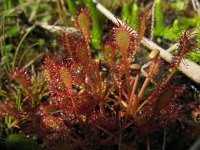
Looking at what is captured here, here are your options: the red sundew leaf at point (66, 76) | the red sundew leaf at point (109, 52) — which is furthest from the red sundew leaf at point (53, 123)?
the red sundew leaf at point (109, 52)

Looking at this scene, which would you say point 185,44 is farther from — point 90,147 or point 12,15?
point 12,15

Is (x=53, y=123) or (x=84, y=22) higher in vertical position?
(x=84, y=22)

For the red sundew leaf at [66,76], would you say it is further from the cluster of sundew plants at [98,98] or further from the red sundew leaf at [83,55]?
the red sundew leaf at [83,55]

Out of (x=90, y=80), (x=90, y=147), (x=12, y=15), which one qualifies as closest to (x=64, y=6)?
(x=12, y=15)

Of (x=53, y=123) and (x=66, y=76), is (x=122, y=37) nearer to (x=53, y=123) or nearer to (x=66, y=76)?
(x=66, y=76)

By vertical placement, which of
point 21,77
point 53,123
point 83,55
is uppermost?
point 83,55

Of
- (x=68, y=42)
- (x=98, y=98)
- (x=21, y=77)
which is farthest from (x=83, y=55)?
(x=21, y=77)

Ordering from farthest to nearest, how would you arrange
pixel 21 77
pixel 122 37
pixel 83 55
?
pixel 21 77 < pixel 83 55 < pixel 122 37
